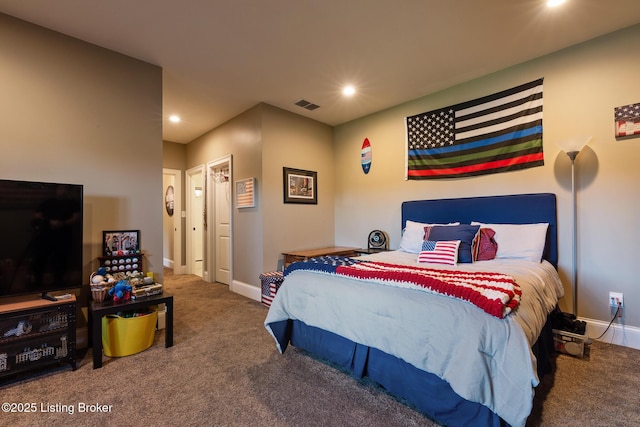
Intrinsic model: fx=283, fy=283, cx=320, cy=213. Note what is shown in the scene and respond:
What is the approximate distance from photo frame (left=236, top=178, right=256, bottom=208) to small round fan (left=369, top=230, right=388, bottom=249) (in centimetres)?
180

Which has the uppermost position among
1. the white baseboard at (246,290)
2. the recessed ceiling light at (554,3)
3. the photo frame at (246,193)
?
the recessed ceiling light at (554,3)

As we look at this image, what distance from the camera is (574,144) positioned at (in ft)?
8.26

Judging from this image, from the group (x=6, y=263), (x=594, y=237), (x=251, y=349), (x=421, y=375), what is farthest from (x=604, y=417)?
(x=6, y=263)

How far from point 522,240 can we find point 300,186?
2.86 m

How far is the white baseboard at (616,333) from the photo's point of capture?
2412 millimetres

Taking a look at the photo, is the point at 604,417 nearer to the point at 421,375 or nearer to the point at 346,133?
the point at 421,375

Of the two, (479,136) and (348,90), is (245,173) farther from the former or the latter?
(479,136)

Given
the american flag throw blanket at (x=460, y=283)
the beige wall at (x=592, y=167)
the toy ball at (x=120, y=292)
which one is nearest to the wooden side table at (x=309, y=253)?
the american flag throw blanket at (x=460, y=283)

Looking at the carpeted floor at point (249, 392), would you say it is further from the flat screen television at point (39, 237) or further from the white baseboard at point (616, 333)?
the flat screen television at point (39, 237)

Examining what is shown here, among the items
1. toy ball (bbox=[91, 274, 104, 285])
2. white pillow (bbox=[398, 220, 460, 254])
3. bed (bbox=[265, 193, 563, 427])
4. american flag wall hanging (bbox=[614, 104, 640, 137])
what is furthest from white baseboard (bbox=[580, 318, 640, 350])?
toy ball (bbox=[91, 274, 104, 285])

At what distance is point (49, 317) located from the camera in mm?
2072

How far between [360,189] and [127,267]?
127 inches

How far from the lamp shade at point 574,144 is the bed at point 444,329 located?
48 centimetres

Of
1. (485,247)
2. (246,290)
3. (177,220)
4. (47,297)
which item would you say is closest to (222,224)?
(246,290)
